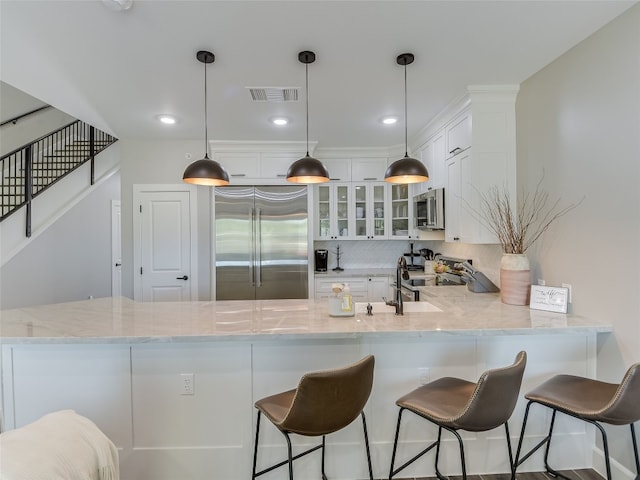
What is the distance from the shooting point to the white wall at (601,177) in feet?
5.86

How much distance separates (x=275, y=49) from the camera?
7.13ft

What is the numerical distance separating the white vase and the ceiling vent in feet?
7.26

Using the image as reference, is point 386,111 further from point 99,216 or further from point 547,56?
point 99,216

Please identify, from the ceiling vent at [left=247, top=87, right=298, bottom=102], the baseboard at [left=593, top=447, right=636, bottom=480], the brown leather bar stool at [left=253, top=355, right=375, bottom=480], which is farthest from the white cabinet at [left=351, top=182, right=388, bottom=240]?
the brown leather bar stool at [left=253, top=355, right=375, bottom=480]

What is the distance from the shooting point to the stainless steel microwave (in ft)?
11.3

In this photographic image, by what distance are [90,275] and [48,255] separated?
0.97 metres

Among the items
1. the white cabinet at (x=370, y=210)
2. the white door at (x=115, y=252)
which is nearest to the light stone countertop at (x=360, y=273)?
the white cabinet at (x=370, y=210)

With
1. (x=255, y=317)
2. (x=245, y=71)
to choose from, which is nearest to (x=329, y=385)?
(x=255, y=317)

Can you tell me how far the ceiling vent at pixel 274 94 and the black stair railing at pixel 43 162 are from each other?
130 inches

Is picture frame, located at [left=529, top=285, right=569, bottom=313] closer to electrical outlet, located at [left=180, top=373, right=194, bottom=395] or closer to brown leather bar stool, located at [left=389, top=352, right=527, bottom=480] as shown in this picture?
brown leather bar stool, located at [left=389, top=352, right=527, bottom=480]

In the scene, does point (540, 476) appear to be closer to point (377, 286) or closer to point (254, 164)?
point (377, 286)

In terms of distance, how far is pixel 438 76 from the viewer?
2557 mm

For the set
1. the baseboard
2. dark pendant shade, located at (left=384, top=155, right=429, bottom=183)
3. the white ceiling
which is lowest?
the baseboard

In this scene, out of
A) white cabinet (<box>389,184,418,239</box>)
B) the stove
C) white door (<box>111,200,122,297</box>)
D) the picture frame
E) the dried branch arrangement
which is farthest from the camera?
white door (<box>111,200,122,297</box>)
